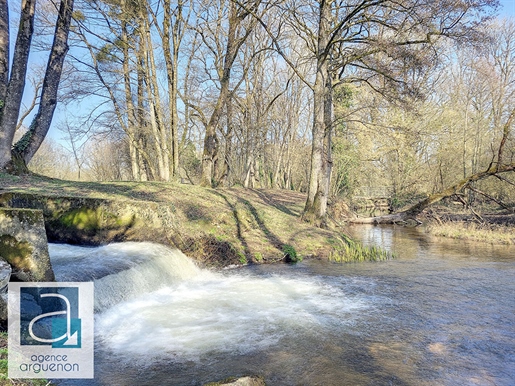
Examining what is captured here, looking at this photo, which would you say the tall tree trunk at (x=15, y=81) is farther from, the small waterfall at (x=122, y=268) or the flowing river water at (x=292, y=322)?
the flowing river water at (x=292, y=322)

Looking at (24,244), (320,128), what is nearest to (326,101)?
(320,128)

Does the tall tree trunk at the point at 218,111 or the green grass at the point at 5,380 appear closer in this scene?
the green grass at the point at 5,380

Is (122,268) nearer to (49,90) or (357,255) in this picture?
(357,255)

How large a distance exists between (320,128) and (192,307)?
929 centimetres

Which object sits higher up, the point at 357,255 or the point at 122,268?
the point at 122,268

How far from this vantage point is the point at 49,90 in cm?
1327

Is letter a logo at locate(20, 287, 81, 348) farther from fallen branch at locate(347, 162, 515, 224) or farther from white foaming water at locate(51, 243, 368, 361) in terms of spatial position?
fallen branch at locate(347, 162, 515, 224)

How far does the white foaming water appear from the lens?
16.6 ft

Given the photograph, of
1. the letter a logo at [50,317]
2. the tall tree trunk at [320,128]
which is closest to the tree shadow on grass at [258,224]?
the tall tree trunk at [320,128]

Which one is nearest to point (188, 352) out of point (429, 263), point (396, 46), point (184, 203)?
point (184, 203)

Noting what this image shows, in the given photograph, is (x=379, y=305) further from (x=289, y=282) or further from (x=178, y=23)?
(x=178, y=23)

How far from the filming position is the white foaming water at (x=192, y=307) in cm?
507
